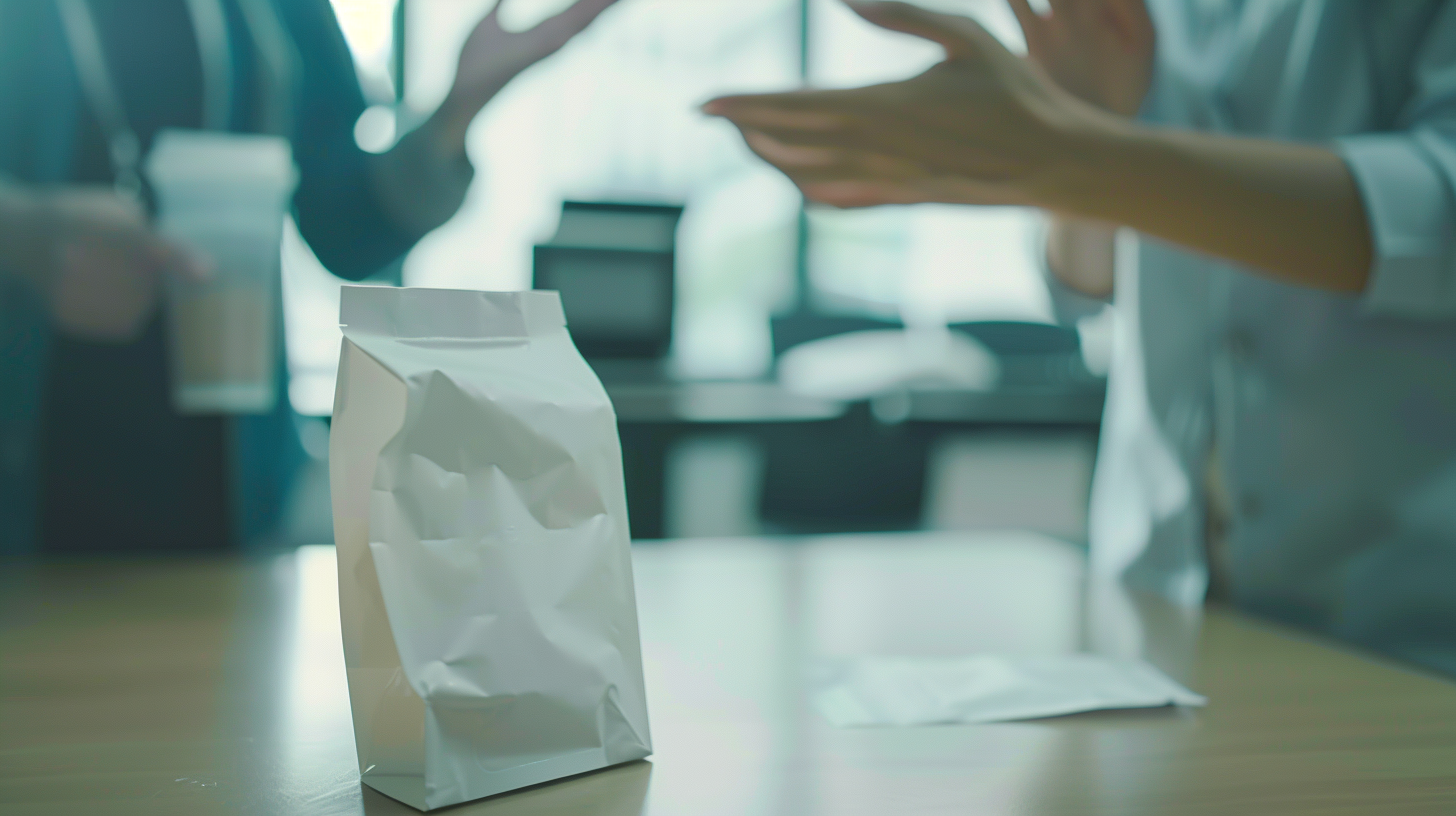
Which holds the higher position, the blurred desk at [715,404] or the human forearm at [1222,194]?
the human forearm at [1222,194]

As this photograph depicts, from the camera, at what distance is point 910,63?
2500 mm

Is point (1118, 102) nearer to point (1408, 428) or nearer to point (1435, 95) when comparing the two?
point (1435, 95)

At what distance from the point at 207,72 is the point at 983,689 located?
0.99 meters

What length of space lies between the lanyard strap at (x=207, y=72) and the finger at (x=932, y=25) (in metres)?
0.73

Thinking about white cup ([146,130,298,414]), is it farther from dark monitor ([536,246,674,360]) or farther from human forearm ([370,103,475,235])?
dark monitor ([536,246,674,360])

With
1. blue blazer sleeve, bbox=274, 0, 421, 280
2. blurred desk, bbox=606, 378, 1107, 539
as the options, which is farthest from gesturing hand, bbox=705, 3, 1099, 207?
blurred desk, bbox=606, 378, 1107, 539

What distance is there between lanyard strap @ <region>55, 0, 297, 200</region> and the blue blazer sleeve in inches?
0.6

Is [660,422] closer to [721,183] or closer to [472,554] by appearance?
[721,183]

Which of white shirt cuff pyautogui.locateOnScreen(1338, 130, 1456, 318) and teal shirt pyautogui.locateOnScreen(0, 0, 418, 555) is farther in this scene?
teal shirt pyautogui.locateOnScreen(0, 0, 418, 555)

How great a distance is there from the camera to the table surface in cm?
32

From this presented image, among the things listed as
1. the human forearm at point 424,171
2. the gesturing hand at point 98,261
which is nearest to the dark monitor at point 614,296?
the human forearm at point 424,171

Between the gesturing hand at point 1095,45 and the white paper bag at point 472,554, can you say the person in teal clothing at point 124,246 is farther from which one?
the white paper bag at point 472,554

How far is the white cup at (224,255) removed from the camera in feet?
3.09

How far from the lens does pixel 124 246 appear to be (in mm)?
927
